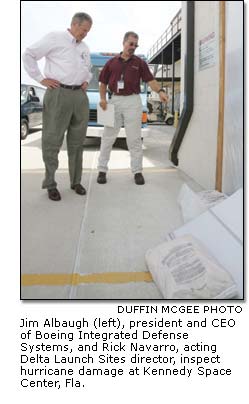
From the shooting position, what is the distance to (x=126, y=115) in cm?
335

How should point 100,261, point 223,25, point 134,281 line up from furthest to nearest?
point 223,25
point 100,261
point 134,281

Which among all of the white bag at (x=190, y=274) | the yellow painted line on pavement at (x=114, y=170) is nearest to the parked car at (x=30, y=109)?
the yellow painted line on pavement at (x=114, y=170)

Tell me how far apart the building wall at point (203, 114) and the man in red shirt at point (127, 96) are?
38 centimetres

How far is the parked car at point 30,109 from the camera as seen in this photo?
7.33m

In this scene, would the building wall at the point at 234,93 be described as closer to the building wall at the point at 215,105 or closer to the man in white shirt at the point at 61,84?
the building wall at the point at 215,105

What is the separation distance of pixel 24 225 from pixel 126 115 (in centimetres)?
154

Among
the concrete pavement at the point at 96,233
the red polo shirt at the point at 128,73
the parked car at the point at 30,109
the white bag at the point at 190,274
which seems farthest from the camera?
the parked car at the point at 30,109

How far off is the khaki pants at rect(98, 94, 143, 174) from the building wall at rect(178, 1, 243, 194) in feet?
1.64

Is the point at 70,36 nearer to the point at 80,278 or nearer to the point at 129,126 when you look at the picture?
the point at 129,126

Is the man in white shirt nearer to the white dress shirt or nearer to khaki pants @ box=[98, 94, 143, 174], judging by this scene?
the white dress shirt

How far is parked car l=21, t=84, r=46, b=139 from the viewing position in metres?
7.33

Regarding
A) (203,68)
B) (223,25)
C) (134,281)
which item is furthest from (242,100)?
(134,281)

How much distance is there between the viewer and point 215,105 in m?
2.61

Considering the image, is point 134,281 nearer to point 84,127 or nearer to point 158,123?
point 84,127
